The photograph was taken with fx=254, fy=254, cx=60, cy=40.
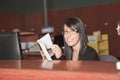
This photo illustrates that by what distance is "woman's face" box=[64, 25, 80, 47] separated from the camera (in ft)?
7.77

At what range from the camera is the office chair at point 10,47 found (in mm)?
1909

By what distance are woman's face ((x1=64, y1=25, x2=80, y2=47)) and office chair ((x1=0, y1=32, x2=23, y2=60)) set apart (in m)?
0.59

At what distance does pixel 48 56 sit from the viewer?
72.4 inches

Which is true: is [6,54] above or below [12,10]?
below

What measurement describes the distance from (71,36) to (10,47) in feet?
2.16

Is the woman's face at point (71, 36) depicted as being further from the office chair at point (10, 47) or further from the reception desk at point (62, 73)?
the reception desk at point (62, 73)

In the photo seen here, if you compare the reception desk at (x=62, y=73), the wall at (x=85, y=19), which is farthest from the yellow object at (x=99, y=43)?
the reception desk at (x=62, y=73)

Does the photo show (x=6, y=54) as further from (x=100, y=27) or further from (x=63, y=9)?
(x=63, y=9)

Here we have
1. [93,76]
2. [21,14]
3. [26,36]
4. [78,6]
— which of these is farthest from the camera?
[21,14]

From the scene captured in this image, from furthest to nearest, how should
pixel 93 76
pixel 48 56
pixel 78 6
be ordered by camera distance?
1. pixel 78 6
2. pixel 48 56
3. pixel 93 76

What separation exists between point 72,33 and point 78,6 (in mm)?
6094

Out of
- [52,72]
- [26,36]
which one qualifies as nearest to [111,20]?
[26,36]

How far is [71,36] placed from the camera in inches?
93.2

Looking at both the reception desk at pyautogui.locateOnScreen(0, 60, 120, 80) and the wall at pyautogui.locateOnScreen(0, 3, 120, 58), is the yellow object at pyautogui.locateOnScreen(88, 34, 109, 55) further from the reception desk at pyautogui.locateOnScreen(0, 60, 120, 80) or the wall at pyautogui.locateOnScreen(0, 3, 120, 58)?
the reception desk at pyautogui.locateOnScreen(0, 60, 120, 80)
